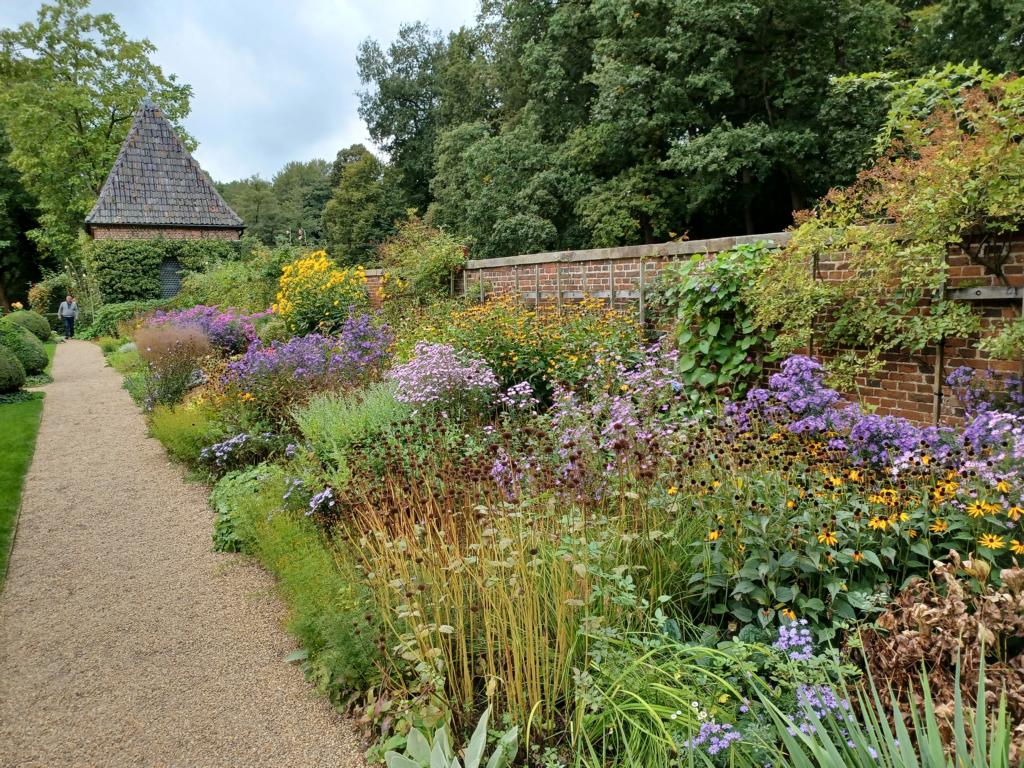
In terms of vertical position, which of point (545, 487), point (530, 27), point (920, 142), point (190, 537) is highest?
point (530, 27)

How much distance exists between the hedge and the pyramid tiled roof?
2.65 feet

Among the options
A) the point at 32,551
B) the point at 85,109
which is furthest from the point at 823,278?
the point at 85,109

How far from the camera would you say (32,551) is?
4613 millimetres

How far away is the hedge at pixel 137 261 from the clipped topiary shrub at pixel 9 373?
1154 centimetres

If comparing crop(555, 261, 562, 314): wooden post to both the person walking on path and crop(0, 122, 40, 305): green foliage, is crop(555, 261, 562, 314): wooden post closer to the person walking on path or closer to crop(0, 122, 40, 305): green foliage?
the person walking on path

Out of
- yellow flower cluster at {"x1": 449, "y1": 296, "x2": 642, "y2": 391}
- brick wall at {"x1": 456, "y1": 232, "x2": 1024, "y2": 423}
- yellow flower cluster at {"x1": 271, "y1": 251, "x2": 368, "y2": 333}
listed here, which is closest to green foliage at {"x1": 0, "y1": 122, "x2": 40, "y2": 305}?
yellow flower cluster at {"x1": 271, "y1": 251, "x2": 368, "y2": 333}

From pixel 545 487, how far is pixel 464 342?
3.79 m

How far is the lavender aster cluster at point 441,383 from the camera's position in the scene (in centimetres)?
514

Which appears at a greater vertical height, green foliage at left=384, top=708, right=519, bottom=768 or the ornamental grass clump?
the ornamental grass clump

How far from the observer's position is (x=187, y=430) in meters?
6.67

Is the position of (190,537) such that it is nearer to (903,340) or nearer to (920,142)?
(903,340)

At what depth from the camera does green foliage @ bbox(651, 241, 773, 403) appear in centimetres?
518

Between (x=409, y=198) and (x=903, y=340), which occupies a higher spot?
(x=409, y=198)

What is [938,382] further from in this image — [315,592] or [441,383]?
[315,592]
